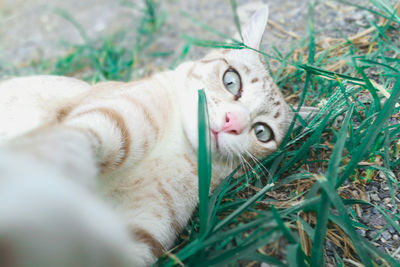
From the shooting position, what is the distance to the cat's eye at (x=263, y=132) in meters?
2.08

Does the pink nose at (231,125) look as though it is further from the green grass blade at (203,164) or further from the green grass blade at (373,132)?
the green grass blade at (373,132)

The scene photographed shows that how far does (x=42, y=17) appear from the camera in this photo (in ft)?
14.3

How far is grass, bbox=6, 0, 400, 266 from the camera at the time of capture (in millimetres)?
1321

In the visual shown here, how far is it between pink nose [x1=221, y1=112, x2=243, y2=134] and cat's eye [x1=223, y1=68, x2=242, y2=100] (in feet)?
0.86

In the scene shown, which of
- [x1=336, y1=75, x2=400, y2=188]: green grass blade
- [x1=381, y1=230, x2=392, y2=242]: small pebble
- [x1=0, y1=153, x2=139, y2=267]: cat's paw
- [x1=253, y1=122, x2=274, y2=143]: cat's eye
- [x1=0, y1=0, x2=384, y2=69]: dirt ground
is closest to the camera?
[x1=0, y1=153, x2=139, y2=267]: cat's paw

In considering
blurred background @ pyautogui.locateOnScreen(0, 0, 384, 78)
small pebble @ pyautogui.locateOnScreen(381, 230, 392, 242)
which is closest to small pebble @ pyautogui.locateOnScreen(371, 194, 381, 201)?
small pebble @ pyautogui.locateOnScreen(381, 230, 392, 242)

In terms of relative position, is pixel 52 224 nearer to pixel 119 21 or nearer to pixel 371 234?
pixel 371 234

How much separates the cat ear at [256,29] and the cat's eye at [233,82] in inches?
10.2

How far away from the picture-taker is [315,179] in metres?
1.52

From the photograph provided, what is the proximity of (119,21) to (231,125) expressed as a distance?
111 inches

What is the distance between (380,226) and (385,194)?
0.70 ft

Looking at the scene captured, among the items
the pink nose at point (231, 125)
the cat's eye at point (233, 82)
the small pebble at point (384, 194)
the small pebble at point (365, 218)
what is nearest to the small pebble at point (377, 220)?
the small pebble at point (365, 218)

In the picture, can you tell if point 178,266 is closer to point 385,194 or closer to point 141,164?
point 141,164

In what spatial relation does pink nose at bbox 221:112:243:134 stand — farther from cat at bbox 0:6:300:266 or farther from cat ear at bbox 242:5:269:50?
cat ear at bbox 242:5:269:50
